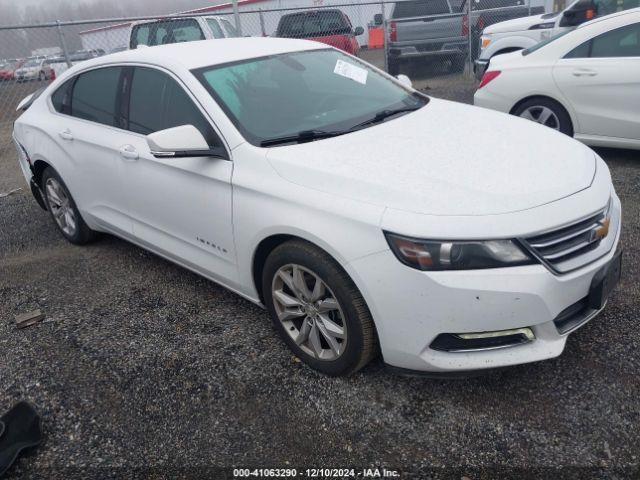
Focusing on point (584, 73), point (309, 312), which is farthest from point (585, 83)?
point (309, 312)

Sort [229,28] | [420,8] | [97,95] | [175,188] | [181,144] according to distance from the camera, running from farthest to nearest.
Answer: [420,8] < [229,28] < [97,95] < [175,188] < [181,144]

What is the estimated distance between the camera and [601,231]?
8.03 feet

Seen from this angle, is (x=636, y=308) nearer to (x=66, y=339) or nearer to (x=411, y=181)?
(x=411, y=181)

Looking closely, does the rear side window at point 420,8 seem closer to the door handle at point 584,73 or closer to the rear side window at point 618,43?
the rear side window at point 618,43

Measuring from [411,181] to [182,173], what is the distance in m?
1.39

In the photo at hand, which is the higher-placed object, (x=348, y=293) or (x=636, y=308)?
(x=348, y=293)

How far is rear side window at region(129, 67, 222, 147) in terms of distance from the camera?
3055mm

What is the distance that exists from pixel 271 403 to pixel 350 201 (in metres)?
1.05

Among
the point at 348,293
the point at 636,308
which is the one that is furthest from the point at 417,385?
the point at 636,308

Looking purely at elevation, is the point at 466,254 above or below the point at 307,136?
below

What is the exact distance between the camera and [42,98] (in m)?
4.53

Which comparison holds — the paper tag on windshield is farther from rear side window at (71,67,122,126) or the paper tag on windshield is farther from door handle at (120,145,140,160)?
rear side window at (71,67,122,126)

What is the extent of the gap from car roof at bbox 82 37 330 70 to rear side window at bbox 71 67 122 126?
0.11 m

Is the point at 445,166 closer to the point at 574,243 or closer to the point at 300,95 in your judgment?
the point at 574,243
